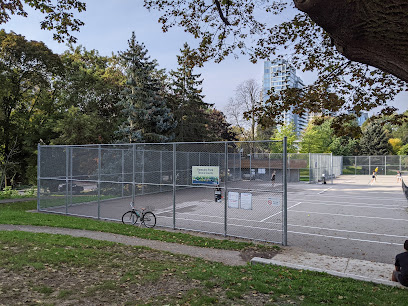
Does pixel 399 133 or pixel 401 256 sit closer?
pixel 401 256

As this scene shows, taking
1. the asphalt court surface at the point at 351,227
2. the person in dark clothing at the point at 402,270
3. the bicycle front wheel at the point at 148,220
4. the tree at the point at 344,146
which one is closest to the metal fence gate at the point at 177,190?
the bicycle front wheel at the point at 148,220

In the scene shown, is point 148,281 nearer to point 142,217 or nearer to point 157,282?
point 157,282

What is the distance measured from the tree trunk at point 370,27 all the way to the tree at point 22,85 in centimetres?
2633

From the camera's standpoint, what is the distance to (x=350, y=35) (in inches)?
142

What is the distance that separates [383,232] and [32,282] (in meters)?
11.0

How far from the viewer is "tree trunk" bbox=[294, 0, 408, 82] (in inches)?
127

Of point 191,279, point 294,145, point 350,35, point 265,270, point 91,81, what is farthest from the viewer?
point 294,145

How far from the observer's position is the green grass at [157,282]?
522 cm

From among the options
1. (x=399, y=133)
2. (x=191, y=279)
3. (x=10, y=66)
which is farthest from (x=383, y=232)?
(x=399, y=133)

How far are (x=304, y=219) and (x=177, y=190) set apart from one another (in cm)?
634

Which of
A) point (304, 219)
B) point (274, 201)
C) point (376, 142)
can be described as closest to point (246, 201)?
point (274, 201)

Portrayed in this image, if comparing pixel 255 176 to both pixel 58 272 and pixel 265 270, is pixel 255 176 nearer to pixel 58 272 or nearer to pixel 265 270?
pixel 265 270

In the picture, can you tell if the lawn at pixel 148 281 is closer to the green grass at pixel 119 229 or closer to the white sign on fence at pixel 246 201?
the green grass at pixel 119 229

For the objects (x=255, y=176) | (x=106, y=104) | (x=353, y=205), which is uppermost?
(x=106, y=104)
